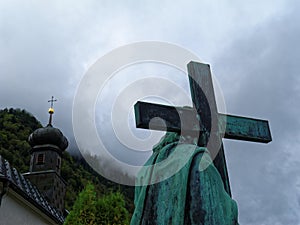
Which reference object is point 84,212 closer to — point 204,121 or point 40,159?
point 204,121

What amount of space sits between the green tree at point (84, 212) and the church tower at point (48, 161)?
42.6 feet

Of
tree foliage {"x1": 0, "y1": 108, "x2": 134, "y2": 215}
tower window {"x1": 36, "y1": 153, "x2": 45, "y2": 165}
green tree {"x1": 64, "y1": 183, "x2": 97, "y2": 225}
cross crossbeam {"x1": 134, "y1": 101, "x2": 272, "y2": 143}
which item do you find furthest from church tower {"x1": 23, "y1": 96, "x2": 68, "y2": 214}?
cross crossbeam {"x1": 134, "y1": 101, "x2": 272, "y2": 143}

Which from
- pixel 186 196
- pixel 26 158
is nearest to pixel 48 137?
pixel 26 158

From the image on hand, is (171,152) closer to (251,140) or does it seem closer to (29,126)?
(251,140)

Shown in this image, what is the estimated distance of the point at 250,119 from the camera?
11.4 feet

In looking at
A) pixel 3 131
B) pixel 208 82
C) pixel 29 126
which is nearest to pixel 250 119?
pixel 208 82

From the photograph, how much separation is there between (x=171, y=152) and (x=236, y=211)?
20.9 inches

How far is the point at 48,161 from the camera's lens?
3062 cm

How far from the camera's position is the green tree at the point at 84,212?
16.2 metres

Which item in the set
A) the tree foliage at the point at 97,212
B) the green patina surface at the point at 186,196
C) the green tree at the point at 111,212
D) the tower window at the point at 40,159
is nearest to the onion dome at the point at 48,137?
the tower window at the point at 40,159

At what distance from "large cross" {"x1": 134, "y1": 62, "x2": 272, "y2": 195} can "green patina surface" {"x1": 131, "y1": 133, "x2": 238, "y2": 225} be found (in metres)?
0.30

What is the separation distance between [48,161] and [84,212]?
14777 millimetres

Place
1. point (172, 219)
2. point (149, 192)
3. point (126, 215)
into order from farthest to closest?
1. point (126, 215)
2. point (149, 192)
3. point (172, 219)

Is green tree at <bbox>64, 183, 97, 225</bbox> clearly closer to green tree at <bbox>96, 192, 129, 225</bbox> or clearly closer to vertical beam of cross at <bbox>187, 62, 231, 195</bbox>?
green tree at <bbox>96, 192, 129, 225</bbox>
